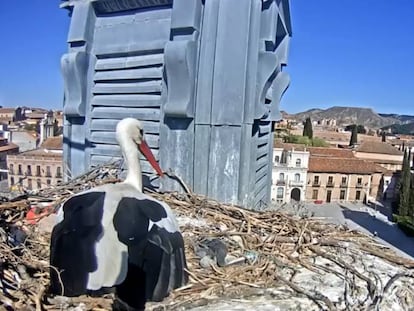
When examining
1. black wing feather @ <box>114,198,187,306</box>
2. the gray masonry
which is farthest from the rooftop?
black wing feather @ <box>114,198,187,306</box>

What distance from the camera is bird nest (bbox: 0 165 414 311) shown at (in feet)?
5.24

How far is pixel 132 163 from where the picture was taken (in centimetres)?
229

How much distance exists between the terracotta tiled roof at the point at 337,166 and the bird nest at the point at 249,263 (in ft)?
84.7

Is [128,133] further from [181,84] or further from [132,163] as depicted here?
[181,84]

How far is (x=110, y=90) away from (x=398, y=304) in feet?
7.62

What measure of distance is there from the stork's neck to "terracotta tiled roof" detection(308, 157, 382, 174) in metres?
26.2

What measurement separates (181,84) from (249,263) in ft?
4.08

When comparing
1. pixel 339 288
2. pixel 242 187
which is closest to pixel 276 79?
pixel 242 187

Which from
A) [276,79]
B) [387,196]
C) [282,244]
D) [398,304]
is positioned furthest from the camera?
[387,196]

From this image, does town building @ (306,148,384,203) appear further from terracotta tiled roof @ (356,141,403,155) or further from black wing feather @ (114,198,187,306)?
black wing feather @ (114,198,187,306)

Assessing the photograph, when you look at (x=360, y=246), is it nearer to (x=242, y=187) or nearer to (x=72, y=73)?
(x=242, y=187)

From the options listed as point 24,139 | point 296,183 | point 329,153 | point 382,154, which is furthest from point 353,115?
point 24,139

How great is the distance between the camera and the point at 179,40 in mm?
2623

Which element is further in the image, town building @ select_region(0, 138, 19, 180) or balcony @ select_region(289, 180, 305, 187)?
balcony @ select_region(289, 180, 305, 187)
